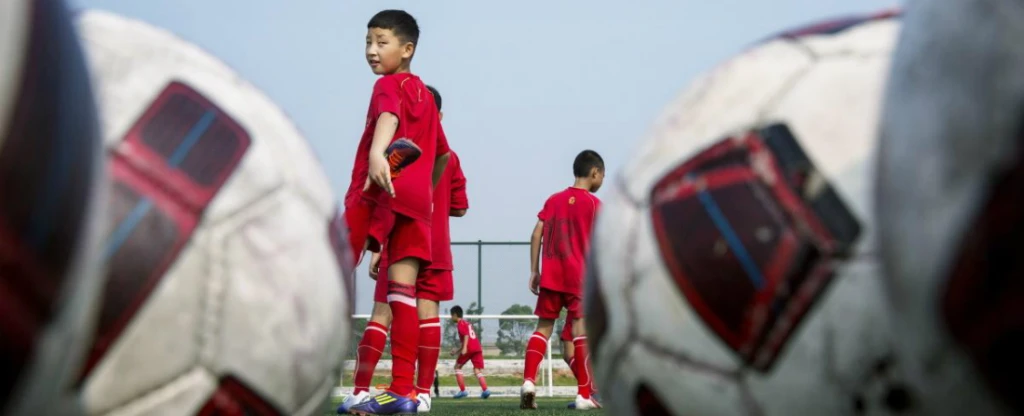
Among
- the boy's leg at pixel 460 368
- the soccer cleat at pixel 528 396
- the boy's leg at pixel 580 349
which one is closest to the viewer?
the soccer cleat at pixel 528 396

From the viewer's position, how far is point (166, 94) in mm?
2191

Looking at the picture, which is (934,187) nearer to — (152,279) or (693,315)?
(693,315)

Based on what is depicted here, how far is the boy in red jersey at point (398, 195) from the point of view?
5.95 metres

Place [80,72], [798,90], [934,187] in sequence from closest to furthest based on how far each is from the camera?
[80,72] → [934,187] → [798,90]

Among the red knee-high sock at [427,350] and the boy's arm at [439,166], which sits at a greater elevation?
the boy's arm at [439,166]

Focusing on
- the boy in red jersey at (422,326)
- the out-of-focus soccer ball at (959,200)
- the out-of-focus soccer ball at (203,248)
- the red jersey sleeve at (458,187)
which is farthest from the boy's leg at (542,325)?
the out-of-focus soccer ball at (959,200)

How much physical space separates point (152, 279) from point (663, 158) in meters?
0.97

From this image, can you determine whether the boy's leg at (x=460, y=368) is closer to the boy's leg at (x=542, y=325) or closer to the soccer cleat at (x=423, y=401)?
the boy's leg at (x=542, y=325)

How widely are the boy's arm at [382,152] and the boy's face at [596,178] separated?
4238 millimetres

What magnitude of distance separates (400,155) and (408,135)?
1.77ft

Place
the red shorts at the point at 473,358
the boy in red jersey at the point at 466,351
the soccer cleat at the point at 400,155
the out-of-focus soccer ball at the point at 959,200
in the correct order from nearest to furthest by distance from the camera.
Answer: the out-of-focus soccer ball at the point at 959,200, the soccer cleat at the point at 400,155, the red shorts at the point at 473,358, the boy in red jersey at the point at 466,351

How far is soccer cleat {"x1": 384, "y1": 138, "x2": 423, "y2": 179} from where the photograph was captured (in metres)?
5.82

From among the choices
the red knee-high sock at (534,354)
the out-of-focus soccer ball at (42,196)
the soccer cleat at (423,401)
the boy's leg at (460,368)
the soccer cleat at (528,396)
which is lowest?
the boy's leg at (460,368)

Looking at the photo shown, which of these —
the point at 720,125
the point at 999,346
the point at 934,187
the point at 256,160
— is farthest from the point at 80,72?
the point at 720,125
